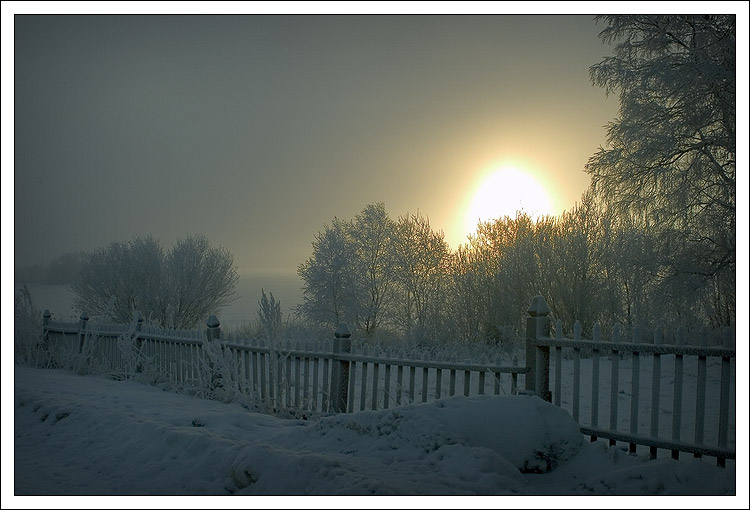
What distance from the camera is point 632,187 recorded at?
45.5ft

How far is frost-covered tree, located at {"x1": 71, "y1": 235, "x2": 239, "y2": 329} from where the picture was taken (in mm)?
24672

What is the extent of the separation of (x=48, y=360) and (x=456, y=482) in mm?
12573

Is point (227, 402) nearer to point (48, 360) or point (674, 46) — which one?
point (48, 360)

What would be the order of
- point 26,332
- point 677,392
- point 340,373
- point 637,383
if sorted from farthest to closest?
point 26,332 < point 340,373 < point 637,383 < point 677,392

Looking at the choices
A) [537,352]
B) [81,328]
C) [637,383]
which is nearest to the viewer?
[637,383]

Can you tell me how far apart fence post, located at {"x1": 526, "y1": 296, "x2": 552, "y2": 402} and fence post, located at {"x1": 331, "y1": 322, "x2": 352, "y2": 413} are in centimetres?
252

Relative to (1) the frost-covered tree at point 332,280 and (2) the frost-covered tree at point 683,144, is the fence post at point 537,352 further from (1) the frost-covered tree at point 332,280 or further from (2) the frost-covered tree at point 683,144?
(1) the frost-covered tree at point 332,280

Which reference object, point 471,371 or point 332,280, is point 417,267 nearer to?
point 332,280

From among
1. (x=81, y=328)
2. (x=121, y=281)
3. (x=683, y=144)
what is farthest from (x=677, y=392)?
(x=121, y=281)

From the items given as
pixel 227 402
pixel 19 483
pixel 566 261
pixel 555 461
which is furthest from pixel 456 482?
pixel 566 261

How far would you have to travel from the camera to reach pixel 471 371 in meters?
7.67

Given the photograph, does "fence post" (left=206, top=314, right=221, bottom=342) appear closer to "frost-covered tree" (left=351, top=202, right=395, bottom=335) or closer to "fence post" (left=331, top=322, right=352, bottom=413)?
"fence post" (left=331, top=322, right=352, bottom=413)

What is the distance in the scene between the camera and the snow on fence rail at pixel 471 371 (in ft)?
18.8

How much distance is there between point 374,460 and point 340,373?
3.28 m
